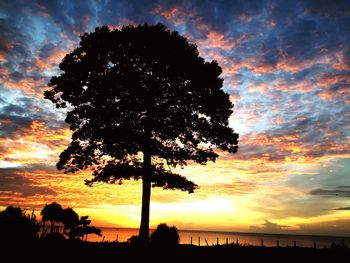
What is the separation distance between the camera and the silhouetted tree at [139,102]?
77.0 ft

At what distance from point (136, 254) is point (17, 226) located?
635 centimetres

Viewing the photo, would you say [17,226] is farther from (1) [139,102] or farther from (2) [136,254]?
(1) [139,102]

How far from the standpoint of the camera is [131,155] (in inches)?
971

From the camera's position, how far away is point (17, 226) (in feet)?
45.3

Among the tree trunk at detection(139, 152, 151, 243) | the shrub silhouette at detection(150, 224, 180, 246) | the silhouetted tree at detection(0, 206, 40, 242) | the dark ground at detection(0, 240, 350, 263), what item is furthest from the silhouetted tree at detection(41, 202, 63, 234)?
the silhouetted tree at detection(0, 206, 40, 242)

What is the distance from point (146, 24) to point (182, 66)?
13.1 ft

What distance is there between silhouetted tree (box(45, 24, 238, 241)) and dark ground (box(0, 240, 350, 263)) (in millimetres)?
4573

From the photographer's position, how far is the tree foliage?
924 inches

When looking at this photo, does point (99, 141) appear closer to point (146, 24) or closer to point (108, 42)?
point (108, 42)

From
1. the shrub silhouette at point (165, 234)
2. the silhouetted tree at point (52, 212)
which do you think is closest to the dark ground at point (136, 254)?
the shrub silhouette at point (165, 234)

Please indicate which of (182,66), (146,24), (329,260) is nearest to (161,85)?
(182,66)

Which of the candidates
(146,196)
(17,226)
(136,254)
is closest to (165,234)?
(146,196)

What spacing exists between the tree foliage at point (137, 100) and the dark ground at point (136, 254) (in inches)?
229

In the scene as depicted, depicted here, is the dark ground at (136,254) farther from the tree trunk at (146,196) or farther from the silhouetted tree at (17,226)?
the tree trunk at (146,196)
